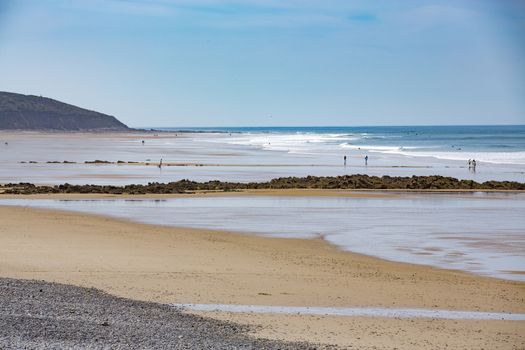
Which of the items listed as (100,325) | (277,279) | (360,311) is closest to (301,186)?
(277,279)

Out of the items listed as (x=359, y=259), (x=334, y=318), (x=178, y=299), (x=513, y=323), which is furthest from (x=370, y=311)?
(x=359, y=259)

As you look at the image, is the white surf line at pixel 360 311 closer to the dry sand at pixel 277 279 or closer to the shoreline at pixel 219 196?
the dry sand at pixel 277 279

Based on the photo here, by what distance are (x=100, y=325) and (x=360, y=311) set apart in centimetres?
425

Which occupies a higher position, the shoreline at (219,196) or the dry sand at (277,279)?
the shoreline at (219,196)

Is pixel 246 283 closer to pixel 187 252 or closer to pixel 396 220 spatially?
pixel 187 252

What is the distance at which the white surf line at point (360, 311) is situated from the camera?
1214cm

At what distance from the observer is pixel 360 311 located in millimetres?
12398

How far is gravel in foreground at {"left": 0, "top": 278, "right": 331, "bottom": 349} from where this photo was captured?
9250mm

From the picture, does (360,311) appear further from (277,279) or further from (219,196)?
(219,196)

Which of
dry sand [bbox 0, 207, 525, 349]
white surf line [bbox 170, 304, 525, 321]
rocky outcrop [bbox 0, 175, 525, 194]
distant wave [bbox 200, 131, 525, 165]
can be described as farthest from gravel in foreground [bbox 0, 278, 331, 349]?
distant wave [bbox 200, 131, 525, 165]

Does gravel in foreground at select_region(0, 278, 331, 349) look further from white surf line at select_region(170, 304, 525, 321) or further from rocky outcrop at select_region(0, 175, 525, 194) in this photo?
rocky outcrop at select_region(0, 175, 525, 194)

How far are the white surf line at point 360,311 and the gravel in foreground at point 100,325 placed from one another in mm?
858

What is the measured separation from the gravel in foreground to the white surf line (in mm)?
858

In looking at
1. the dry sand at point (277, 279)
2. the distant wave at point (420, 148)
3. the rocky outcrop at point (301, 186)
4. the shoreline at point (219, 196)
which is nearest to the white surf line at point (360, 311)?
the dry sand at point (277, 279)
